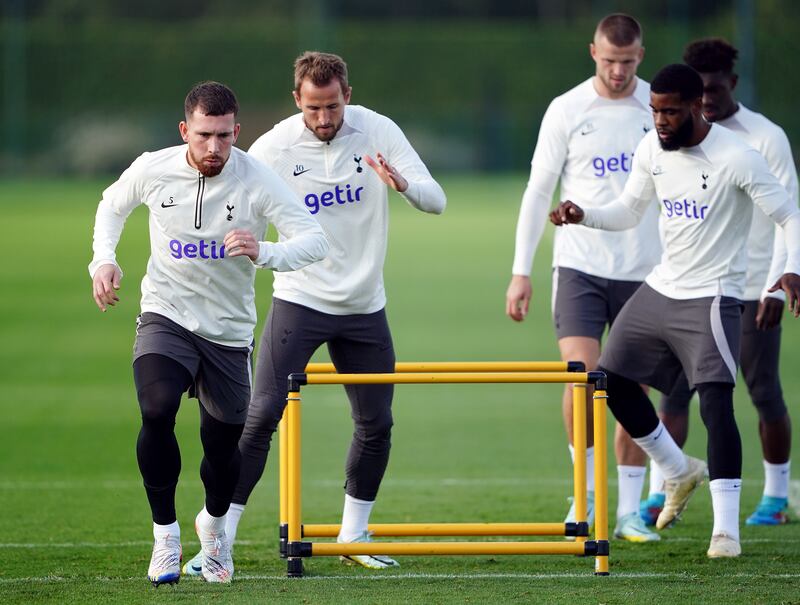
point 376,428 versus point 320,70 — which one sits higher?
point 320,70

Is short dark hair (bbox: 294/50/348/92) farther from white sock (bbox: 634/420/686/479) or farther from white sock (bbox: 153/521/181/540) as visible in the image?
white sock (bbox: 634/420/686/479)

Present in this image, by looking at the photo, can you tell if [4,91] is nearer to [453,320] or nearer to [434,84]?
[434,84]

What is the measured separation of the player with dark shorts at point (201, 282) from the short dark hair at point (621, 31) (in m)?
2.31

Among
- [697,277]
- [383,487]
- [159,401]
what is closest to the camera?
[159,401]

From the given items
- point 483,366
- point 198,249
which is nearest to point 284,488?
point 483,366

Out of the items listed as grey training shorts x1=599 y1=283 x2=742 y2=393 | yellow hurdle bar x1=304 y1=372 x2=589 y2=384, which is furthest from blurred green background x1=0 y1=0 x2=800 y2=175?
yellow hurdle bar x1=304 y1=372 x2=589 y2=384

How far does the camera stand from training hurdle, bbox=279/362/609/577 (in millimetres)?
6211

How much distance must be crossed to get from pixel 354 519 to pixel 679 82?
257 cm

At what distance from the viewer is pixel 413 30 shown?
55.1 meters

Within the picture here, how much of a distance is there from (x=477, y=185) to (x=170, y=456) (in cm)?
4326

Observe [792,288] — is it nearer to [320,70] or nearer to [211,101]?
[320,70]

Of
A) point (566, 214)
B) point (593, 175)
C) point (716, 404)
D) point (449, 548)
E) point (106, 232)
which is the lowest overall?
point (449, 548)

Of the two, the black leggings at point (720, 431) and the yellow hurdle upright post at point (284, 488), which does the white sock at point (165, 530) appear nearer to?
the yellow hurdle upright post at point (284, 488)

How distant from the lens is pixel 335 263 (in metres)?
6.83
